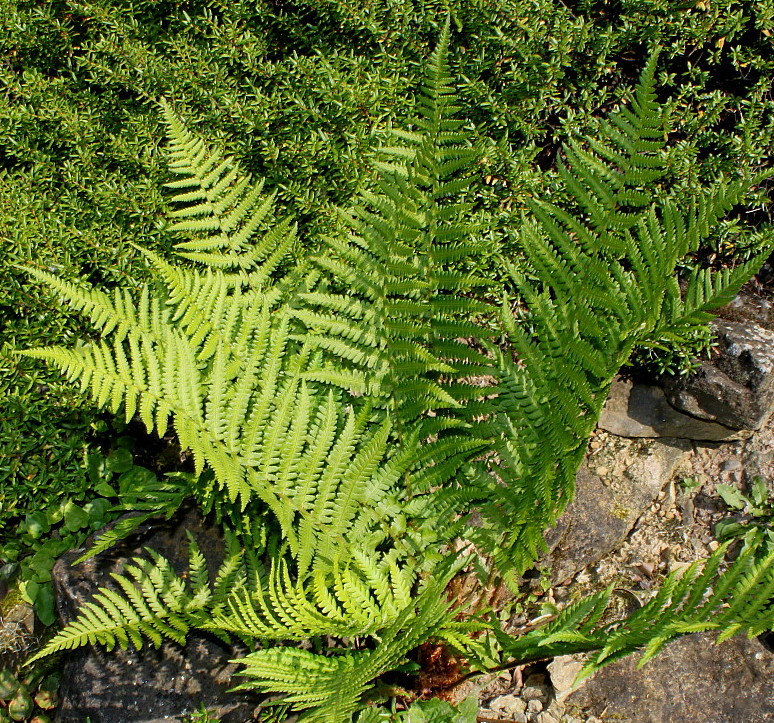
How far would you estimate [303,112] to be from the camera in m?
2.37

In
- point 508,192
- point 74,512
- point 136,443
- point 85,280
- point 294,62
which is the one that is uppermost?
point 294,62

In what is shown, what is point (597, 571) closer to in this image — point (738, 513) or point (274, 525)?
point (738, 513)

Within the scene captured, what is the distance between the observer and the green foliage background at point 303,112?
2328mm

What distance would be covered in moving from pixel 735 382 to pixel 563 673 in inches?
43.5

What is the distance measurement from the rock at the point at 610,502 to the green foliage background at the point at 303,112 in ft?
2.48

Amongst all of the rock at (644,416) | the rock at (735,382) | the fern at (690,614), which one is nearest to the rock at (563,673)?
the fern at (690,614)

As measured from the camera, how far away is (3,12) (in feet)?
8.46

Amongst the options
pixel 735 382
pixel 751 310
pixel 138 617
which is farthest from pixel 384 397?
pixel 751 310

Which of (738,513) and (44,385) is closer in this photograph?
(738,513)

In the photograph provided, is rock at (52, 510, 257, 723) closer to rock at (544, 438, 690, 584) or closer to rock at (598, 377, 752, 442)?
rock at (544, 438, 690, 584)

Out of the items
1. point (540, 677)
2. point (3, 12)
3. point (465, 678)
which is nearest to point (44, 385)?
point (3, 12)

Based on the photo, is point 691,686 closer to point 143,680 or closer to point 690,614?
point 690,614

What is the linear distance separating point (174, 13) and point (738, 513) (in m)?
2.75

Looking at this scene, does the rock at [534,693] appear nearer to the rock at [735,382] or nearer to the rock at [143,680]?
the rock at [143,680]
